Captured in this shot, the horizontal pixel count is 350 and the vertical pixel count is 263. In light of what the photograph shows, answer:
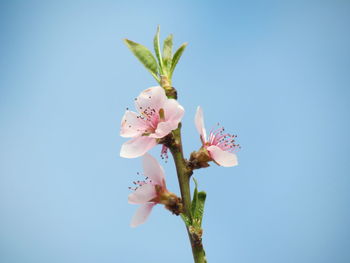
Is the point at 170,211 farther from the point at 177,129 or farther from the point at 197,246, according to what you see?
the point at 177,129

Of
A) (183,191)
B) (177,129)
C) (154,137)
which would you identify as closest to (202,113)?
(177,129)

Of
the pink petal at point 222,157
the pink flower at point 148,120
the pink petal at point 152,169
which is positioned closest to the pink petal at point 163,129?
the pink flower at point 148,120

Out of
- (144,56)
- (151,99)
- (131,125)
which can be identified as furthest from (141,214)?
(144,56)

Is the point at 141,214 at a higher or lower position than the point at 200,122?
lower

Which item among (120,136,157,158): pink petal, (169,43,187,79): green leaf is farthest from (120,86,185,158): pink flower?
(169,43,187,79): green leaf

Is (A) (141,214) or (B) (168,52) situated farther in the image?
(B) (168,52)

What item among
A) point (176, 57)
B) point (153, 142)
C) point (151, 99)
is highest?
point (176, 57)

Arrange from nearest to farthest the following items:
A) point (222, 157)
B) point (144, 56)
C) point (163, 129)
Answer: point (163, 129) → point (222, 157) → point (144, 56)

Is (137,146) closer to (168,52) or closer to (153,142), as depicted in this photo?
(153,142)
